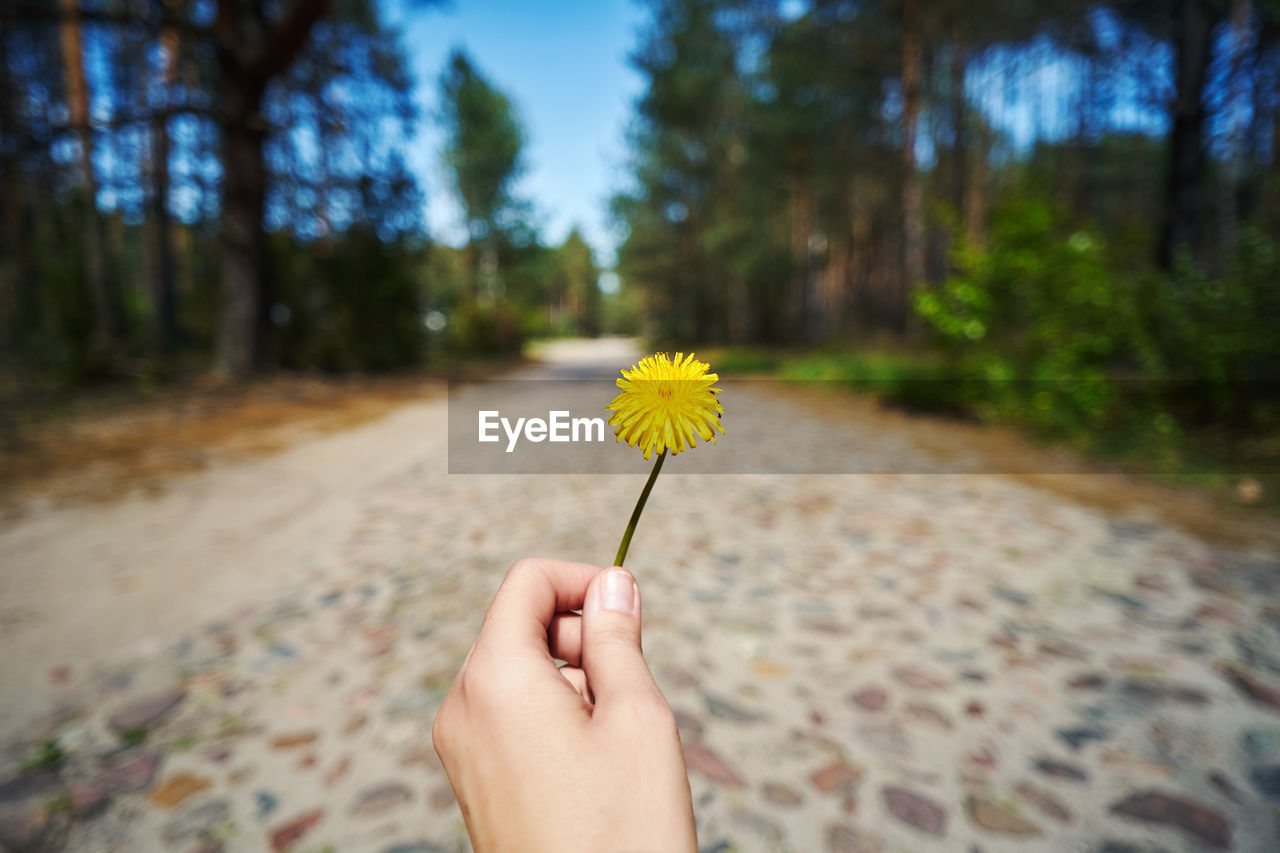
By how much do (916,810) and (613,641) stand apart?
1463 mm

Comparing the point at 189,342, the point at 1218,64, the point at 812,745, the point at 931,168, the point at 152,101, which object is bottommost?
the point at 812,745

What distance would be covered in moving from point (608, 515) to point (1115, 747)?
300cm

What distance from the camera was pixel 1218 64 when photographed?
23.6 feet

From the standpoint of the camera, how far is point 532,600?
28.9 inches

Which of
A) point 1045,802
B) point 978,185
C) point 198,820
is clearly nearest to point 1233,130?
point 1045,802

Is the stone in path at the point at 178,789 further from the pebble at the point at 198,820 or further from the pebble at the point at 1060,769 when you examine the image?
the pebble at the point at 1060,769

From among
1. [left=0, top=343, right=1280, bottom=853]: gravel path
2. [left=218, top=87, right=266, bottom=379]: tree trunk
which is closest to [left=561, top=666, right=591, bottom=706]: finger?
[left=0, top=343, right=1280, bottom=853]: gravel path

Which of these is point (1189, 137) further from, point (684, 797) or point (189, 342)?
point (189, 342)

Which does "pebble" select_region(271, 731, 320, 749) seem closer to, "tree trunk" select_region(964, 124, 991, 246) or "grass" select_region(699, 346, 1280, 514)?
"grass" select_region(699, 346, 1280, 514)

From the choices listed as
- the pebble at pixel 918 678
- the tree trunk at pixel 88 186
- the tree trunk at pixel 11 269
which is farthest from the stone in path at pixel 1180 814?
the tree trunk at pixel 11 269

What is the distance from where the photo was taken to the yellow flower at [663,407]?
1.34 ft

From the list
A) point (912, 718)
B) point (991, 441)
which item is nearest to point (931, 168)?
point (991, 441)

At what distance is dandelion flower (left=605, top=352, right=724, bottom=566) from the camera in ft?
1.34

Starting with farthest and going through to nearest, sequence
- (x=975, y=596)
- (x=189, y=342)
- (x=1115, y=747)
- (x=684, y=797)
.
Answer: (x=189, y=342) → (x=975, y=596) → (x=1115, y=747) → (x=684, y=797)
